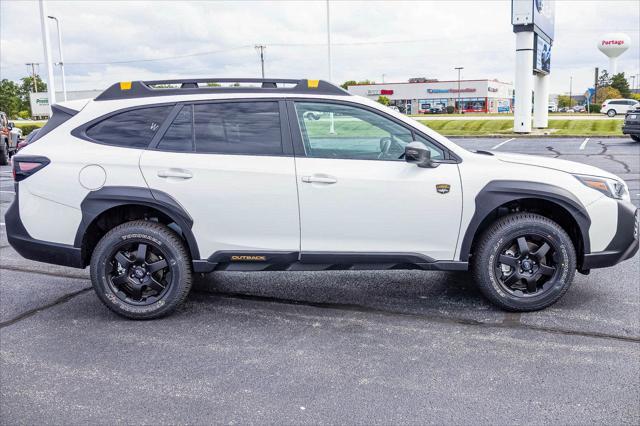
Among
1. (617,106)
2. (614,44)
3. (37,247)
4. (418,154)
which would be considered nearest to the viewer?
(418,154)

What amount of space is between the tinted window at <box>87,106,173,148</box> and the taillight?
1.34 ft

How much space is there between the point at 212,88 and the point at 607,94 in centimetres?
10138

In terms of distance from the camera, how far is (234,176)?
455 centimetres

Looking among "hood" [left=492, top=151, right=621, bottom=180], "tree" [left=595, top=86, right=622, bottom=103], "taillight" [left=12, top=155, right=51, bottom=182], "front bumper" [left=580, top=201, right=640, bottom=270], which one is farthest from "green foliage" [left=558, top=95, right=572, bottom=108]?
"taillight" [left=12, top=155, right=51, bottom=182]

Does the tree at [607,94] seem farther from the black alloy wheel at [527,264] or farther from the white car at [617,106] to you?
the black alloy wheel at [527,264]

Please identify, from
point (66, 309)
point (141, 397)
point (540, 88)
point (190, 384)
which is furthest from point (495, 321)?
point (540, 88)

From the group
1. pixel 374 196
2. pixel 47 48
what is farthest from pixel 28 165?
pixel 47 48

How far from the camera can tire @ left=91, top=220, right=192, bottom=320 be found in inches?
182

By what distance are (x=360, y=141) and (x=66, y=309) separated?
2.77 meters

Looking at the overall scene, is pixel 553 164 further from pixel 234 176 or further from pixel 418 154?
pixel 234 176

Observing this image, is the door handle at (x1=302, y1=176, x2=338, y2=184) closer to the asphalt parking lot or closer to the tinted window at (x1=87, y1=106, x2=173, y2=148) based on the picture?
the asphalt parking lot

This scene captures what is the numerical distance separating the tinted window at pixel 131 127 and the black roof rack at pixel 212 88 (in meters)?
0.15

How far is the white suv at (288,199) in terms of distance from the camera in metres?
4.54

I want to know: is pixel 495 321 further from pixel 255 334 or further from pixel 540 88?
pixel 540 88
